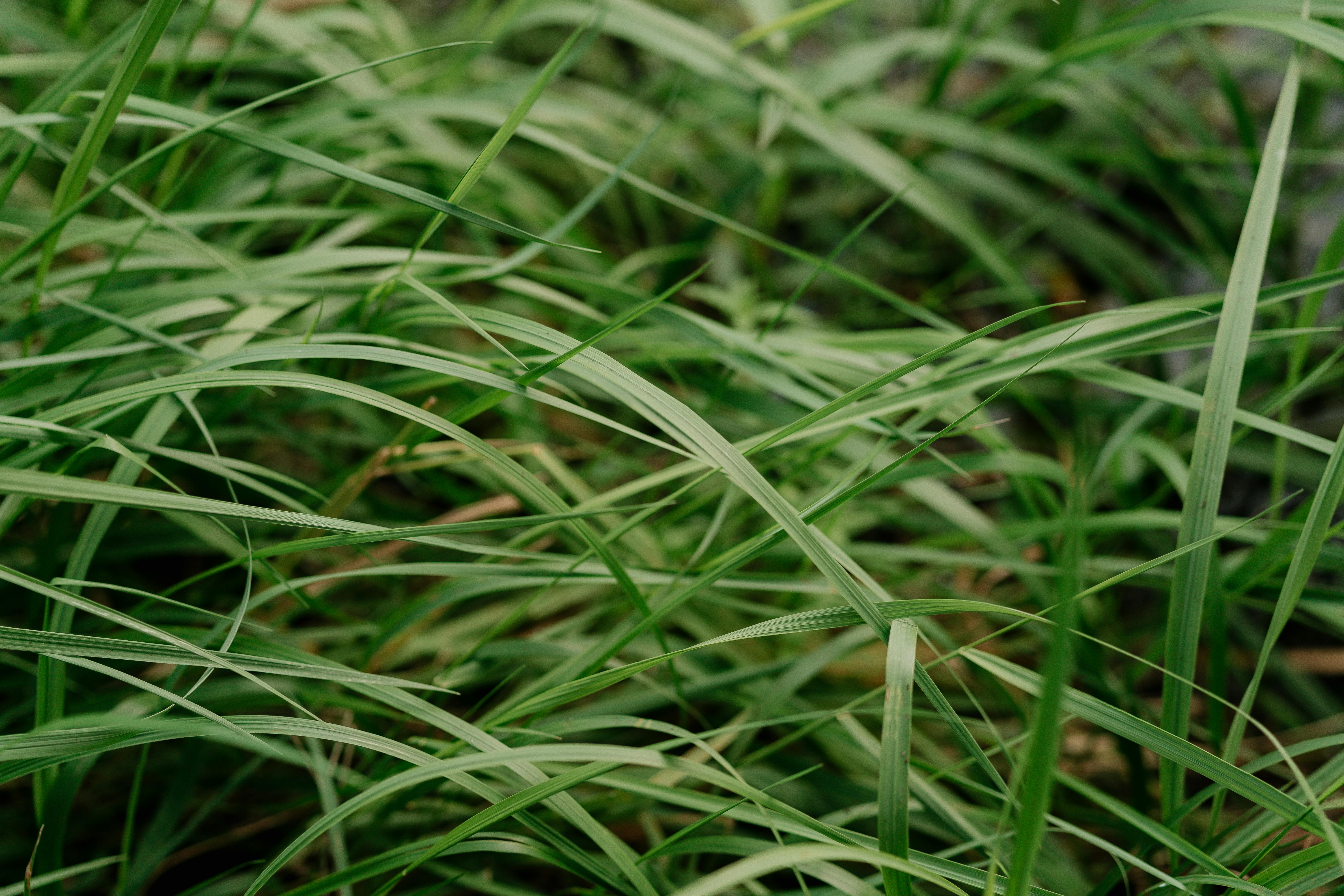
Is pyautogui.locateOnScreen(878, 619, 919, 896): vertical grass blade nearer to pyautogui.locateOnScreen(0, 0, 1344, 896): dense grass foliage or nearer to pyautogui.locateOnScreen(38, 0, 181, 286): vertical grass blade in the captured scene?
pyautogui.locateOnScreen(0, 0, 1344, 896): dense grass foliage

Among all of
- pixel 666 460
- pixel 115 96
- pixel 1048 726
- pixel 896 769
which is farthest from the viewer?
pixel 666 460

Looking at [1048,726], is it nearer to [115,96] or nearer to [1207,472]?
[1207,472]

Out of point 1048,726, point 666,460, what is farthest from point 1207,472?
point 666,460

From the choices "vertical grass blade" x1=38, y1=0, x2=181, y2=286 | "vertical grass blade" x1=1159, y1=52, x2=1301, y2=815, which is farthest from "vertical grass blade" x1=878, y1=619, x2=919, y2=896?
"vertical grass blade" x1=38, y1=0, x2=181, y2=286

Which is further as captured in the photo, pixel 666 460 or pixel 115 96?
pixel 666 460

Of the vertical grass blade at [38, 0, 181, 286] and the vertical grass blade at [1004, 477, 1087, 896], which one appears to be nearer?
the vertical grass blade at [1004, 477, 1087, 896]

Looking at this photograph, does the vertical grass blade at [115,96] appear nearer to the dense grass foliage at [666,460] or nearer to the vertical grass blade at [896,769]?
the dense grass foliage at [666,460]
